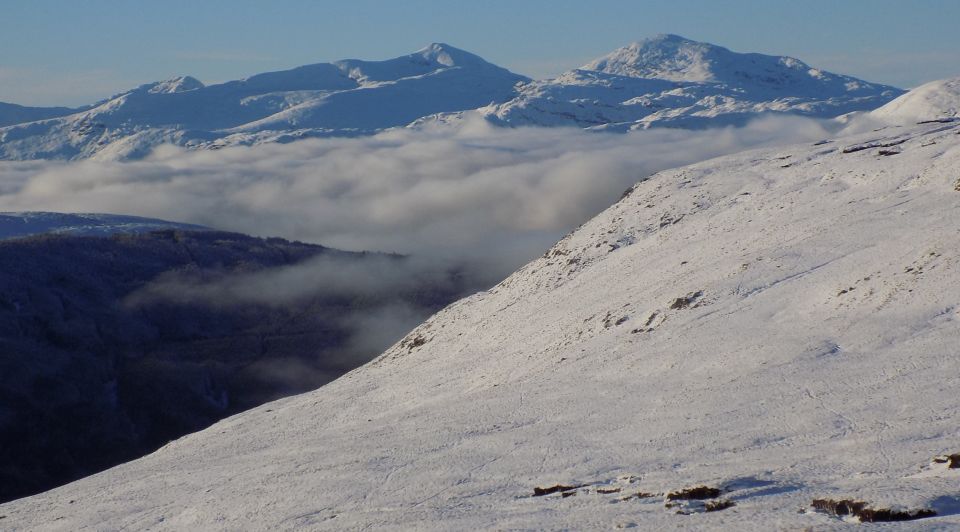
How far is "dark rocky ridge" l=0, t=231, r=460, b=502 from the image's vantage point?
117562mm

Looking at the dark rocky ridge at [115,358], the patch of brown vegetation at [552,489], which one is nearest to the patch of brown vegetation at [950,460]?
the patch of brown vegetation at [552,489]

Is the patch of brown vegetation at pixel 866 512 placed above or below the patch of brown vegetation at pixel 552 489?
above

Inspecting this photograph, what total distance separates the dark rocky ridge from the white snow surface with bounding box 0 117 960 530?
74.8 m

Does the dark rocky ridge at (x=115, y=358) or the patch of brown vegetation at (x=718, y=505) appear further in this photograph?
the dark rocky ridge at (x=115, y=358)

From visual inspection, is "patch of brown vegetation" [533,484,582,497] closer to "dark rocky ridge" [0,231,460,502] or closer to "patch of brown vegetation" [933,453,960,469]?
"patch of brown vegetation" [933,453,960,469]

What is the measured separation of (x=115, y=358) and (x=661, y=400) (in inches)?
5390

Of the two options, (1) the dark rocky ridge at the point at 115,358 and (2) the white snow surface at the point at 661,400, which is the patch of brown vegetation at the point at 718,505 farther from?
(1) the dark rocky ridge at the point at 115,358

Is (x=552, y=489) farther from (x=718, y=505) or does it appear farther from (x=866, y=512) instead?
(x=866, y=512)

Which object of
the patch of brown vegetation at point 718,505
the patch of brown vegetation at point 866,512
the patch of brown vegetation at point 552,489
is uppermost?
the patch of brown vegetation at point 866,512

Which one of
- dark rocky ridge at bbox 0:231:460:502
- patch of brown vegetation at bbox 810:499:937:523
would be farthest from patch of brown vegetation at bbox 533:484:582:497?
dark rocky ridge at bbox 0:231:460:502

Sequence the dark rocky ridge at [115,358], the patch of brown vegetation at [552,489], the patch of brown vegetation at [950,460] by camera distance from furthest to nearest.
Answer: the dark rocky ridge at [115,358] → the patch of brown vegetation at [552,489] → the patch of brown vegetation at [950,460]

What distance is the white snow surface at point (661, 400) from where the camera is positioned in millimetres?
21109

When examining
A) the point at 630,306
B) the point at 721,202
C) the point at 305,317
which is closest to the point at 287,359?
Result: the point at 305,317

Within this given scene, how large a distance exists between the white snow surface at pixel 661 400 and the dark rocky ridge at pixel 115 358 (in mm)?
74805
